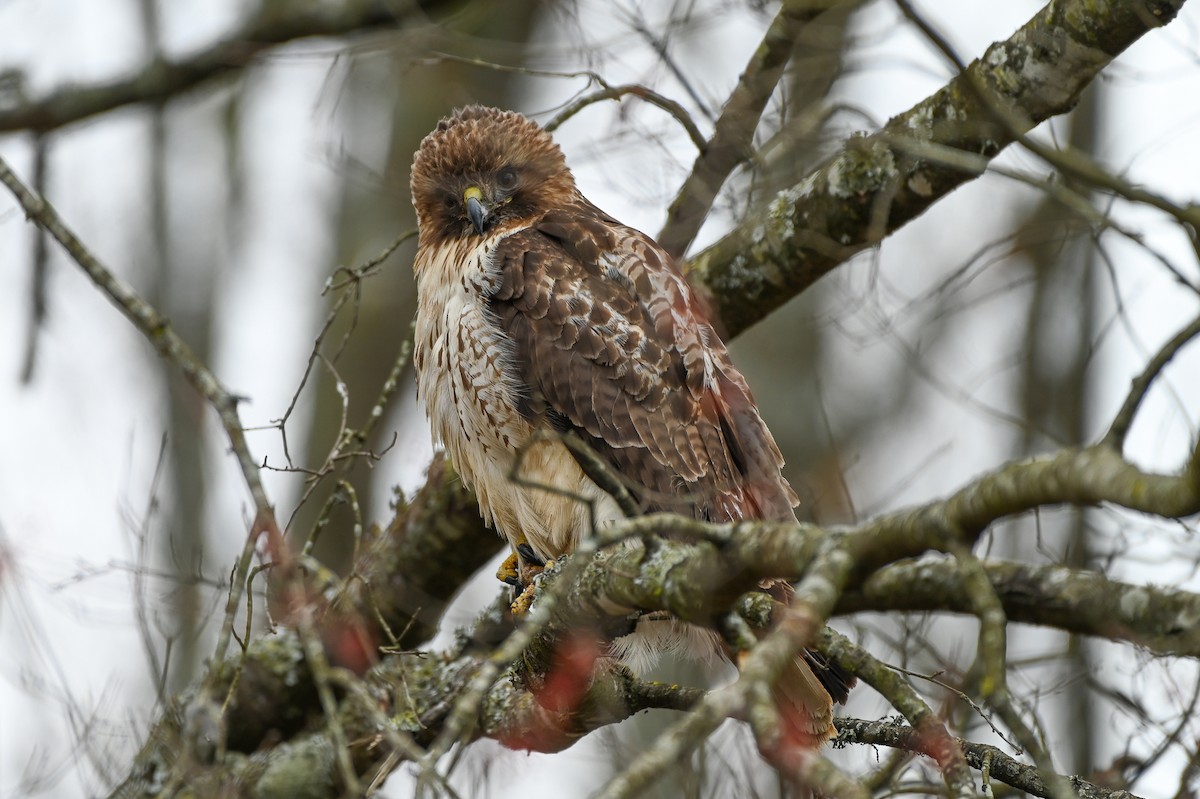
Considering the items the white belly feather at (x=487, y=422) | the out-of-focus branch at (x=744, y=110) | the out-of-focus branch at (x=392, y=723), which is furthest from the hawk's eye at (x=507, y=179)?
the out-of-focus branch at (x=392, y=723)

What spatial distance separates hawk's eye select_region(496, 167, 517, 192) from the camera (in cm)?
539

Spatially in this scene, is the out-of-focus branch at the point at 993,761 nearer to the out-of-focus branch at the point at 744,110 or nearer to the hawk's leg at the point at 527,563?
the hawk's leg at the point at 527,563

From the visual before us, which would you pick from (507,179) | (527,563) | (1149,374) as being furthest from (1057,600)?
(507,179)

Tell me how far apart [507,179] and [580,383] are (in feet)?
3.83

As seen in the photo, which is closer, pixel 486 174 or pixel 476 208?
pixel 476 208

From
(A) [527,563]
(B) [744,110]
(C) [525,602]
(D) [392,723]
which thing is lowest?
(D) [392,723]

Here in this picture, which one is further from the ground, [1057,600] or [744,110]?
[744,110]

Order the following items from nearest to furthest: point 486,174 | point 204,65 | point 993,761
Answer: point 993,761 < point 486,174 < point 204,65

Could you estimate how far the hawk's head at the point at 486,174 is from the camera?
5.34m

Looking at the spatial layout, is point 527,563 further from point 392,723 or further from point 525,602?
point 392,723

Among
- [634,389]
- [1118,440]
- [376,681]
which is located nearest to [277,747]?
[376,681]

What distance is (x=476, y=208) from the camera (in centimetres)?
513

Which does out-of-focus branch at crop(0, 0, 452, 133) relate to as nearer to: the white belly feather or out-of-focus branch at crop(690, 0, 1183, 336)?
the white belly feather

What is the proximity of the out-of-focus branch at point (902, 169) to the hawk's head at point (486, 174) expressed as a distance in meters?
0.74
